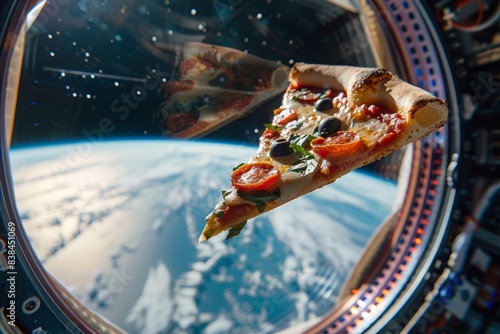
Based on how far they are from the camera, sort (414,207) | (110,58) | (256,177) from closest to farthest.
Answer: (256,177)
(110,58)
(414,207)

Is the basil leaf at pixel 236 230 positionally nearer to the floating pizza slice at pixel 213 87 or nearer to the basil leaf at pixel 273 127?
the basil leaf at pixel 273 127

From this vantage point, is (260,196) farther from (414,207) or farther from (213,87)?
(414,207)

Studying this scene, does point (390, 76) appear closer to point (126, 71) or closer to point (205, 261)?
point (126, 71)

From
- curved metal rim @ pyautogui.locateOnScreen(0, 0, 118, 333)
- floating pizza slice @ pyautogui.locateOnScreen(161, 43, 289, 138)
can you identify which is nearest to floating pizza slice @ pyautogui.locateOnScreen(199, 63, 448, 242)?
floating pizza slice @ pyautogui.locateOnScreen(161, 43, 289, 138)

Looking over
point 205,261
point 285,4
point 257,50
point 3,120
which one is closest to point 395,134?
point 257,50

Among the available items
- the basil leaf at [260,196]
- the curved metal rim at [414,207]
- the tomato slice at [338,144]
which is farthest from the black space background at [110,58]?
the curved metal rim at [414,207]

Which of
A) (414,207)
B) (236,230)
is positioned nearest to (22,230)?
(236,230)

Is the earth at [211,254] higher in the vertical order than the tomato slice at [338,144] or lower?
lower
